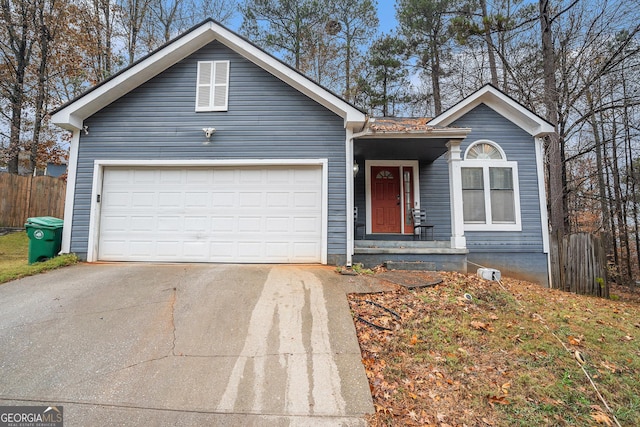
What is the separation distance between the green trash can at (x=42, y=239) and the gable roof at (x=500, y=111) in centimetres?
963

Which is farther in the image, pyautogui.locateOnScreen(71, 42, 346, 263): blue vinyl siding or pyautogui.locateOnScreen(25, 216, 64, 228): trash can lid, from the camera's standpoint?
pyautogui.locateOnScreen(71, 42, 346, 263): blue vinyl siding

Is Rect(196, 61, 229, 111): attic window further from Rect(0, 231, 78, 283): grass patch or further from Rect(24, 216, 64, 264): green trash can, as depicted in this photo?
Rect(0, 231, 78, 283): grass patch

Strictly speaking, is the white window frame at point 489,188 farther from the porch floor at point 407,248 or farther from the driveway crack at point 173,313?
the driveway crack at point 173,313

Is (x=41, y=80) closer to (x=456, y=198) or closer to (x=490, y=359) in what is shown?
(x=456, y=198)

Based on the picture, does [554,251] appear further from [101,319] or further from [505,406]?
[101,319]

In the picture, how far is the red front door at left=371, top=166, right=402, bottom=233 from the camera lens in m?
8.62

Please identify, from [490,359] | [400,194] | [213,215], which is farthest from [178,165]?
[490,359]

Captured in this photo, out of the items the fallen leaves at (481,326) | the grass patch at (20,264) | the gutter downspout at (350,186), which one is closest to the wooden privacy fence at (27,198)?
the grass patch at (20,264)

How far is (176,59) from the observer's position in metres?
6.73

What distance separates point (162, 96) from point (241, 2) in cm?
1219

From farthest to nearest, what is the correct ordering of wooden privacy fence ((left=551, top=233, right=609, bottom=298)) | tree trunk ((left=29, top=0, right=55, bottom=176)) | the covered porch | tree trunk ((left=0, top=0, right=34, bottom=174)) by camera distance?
tree trunk ((left=29, top=0, right=55, bottom=176))
tree trunk ((left=0, top=0, right=34, bottom=174))
the covered porch
wooden privacy fence ((left=551, top=233, right=609, bottom=298))

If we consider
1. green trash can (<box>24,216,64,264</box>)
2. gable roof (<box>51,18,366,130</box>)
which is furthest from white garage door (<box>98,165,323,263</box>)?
gable roof (<box>51,18,366,130</box>)

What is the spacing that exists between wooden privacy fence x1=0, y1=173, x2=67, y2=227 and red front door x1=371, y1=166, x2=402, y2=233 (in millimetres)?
11806

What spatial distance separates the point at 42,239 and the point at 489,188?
36.2ft
